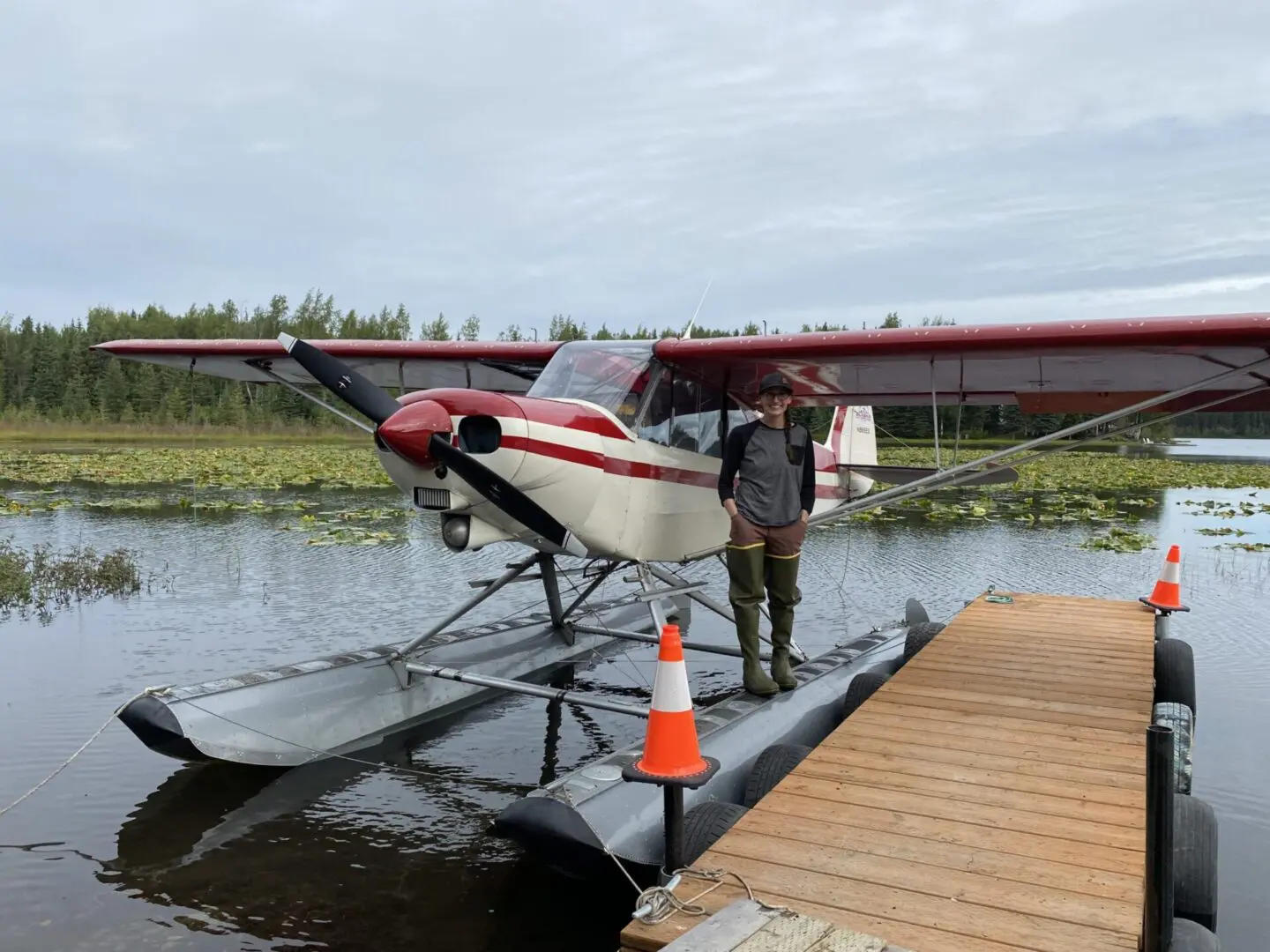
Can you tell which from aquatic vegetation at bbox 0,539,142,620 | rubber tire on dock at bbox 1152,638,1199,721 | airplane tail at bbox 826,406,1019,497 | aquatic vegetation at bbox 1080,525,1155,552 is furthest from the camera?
aquatic vegetation at bbox 1080,525,1155,552

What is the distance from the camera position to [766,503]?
17.5 ft

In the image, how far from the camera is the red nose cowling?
4711 mm

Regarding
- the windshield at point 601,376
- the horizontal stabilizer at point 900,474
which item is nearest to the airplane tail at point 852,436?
the horizontal stabilizer at point 900,474

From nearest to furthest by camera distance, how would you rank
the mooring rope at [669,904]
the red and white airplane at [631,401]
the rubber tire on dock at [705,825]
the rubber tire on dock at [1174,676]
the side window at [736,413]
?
the mooring rope at [669,904]
the rubber tire on dock at [705,825]
the red and white airplane at [631,401]
the rubber tire on dock at [1174,676]
the side window at [736,413]

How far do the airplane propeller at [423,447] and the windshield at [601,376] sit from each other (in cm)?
92

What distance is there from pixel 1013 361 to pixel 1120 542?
10.6 m

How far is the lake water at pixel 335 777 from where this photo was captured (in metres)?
4.16

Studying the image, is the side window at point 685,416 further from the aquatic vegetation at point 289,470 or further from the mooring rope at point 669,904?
the aquatic vegetation at point 289,470

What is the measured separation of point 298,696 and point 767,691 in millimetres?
2937

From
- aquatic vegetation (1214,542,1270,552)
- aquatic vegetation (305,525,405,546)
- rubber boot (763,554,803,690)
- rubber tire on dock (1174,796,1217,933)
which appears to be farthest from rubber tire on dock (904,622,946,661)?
aquatic vegetation (1214,542,1270,552)

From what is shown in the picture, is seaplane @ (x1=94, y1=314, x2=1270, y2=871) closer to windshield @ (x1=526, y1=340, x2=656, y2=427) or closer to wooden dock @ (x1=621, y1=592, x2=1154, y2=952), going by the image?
windshield @ (x1=526, y1=340, x2=656, y2=427)

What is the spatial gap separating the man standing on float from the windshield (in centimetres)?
90

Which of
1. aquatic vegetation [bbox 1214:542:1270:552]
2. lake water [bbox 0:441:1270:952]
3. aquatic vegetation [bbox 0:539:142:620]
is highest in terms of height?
aquatic vegetation [bbox 0:539:142:620]

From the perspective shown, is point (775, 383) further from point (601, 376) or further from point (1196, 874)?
point (1196, 874)
